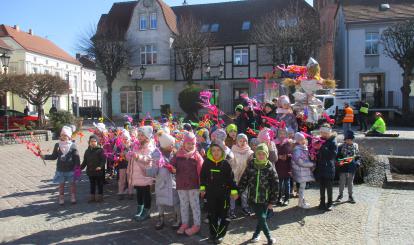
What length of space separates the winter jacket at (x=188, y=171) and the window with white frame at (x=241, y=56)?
27.1 m

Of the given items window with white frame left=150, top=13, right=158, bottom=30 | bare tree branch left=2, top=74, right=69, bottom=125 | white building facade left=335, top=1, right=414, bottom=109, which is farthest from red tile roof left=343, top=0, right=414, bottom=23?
bare tree branch left=2, top=74, right=69, bottom=125

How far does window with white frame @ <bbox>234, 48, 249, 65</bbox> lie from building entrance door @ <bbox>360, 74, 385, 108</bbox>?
8995mm

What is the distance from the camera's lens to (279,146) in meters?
7.61

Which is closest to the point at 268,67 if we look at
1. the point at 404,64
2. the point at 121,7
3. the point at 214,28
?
the point at 214,28

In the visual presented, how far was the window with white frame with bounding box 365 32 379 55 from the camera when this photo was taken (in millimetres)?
28562

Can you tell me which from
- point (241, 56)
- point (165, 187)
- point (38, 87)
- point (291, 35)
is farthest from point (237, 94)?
point (165, 187)

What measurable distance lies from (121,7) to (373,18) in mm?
21855

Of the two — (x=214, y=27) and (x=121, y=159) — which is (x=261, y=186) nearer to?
(x=121, y=159)

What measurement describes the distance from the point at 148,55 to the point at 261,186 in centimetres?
2927

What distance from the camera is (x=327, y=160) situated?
7.38 metres

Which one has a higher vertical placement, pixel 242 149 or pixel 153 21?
pixel 153 21

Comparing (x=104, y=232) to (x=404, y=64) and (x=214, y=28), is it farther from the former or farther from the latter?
(x=214, y=28)

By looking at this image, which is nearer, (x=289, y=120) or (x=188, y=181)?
(x=188, y=181)

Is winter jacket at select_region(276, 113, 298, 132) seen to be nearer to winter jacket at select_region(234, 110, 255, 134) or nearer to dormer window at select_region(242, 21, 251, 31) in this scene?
winter jacket at select_region(234, 110, 255, 134)
